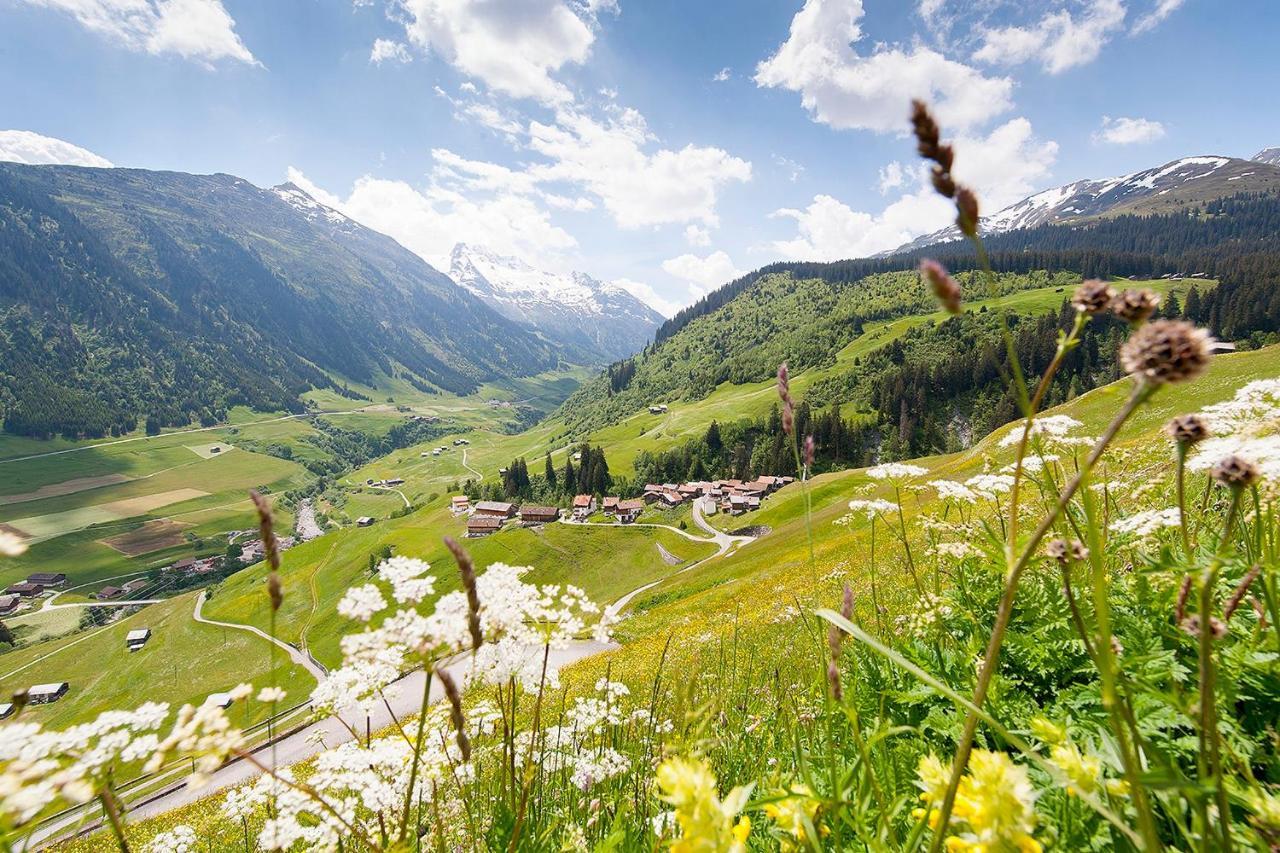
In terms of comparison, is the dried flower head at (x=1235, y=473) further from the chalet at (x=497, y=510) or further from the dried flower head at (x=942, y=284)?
the chalet at (x=497, y=510)

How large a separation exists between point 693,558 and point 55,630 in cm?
14583

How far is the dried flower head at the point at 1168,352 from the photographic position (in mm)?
2146

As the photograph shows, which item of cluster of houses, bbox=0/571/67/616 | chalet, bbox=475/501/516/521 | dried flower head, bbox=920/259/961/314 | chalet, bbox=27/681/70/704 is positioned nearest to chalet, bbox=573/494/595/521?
chalet, bbox=475/501/516/521

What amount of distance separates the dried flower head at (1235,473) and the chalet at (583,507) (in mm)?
122712

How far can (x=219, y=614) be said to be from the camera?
117m

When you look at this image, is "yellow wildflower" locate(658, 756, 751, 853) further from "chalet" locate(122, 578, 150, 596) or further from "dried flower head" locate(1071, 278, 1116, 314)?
"chalet" locate(122, 578, 150, 596)

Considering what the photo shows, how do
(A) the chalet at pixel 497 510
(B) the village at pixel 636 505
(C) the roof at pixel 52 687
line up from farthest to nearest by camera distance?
1. (A) the chalet at pixel 497 510
2. (B) the village at pixel 636 505
3. (C) the roof at pixel 52 687

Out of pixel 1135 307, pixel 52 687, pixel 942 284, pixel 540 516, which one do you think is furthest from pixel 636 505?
pixel 1135 307

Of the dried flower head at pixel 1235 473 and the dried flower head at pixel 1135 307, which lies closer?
the dried flower head at pixel 1135 307

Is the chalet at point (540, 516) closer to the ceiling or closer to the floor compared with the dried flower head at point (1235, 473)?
closer to the floor

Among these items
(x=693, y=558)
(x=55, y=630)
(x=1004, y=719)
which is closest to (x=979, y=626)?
(x=1004, y=719)

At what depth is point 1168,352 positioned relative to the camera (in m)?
2.18

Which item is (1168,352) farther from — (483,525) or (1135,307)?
(483,525)

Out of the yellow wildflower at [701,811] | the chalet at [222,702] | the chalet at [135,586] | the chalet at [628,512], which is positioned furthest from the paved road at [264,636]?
the yellow wildflower at [701,811]
